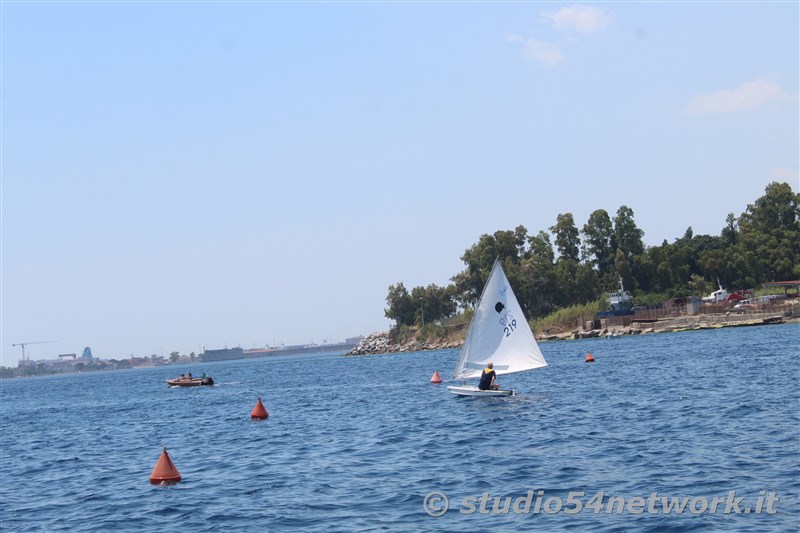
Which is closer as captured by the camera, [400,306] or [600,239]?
[600,239]

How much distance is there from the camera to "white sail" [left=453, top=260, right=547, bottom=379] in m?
44.7

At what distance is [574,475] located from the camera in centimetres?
2322

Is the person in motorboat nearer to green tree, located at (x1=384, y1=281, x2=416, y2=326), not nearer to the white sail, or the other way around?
the white sail

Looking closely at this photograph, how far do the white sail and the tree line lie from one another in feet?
→ 336

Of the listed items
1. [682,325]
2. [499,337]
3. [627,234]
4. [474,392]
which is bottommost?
[474,392]

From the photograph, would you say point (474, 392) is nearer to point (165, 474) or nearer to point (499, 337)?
point (499, 337)

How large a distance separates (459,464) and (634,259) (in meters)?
131

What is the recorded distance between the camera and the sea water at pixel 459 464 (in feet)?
65.0

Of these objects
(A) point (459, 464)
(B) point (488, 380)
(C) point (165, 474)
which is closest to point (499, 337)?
(B) point (488, 380)

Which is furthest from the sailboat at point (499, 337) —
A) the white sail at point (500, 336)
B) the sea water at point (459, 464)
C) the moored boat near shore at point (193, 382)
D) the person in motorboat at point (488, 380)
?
the moored boat near shore at point (193, 382)

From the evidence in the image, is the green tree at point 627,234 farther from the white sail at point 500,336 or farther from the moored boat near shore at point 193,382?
the white sail at point 500,336

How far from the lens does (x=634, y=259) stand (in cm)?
15138

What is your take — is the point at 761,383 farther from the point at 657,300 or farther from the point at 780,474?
the point at 657,300

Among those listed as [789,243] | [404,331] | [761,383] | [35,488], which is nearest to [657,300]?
[789,243]
